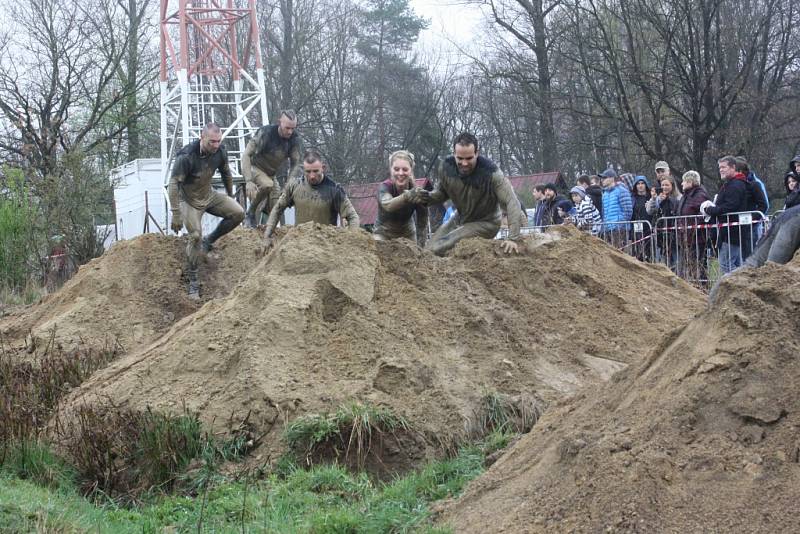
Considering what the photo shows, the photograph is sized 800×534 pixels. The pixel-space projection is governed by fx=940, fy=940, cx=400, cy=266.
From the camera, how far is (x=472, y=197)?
982 centimetres

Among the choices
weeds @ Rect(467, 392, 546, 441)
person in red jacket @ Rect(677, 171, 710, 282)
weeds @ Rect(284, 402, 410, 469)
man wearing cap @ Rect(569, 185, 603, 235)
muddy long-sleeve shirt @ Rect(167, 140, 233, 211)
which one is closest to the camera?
weeds @ Rect(284, 402, 410, 469)

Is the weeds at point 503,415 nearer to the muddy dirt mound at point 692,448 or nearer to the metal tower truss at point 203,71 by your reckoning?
the muddy dirt mound at point 692,448

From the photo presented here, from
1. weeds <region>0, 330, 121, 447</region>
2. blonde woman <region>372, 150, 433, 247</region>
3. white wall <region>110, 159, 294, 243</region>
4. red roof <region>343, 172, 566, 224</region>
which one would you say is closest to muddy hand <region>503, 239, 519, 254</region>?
blonde woman <region>372, 150, 433, 247</region>

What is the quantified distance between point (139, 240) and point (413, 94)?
23446 millimetres

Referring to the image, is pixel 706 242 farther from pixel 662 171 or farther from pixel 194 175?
pixel 194 175

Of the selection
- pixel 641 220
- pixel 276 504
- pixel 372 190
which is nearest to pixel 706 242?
pixel 641 220

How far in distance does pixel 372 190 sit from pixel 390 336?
23.4m

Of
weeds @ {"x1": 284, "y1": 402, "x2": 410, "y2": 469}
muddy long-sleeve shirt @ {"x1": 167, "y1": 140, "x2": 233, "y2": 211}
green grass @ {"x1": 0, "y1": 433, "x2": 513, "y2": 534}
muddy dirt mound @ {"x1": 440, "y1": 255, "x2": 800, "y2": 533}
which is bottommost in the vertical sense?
green grass @ {"x1": 0, "y1": 433, "x2": 513, "y2": 534}

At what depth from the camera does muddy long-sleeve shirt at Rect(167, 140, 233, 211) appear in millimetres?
11320

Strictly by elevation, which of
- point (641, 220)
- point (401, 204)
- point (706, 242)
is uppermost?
point (401, 204)

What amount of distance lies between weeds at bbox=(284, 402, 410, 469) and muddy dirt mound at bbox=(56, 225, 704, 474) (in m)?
0.14

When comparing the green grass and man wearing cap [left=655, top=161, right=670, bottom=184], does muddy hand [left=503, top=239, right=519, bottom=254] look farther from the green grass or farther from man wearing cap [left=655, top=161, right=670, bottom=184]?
man wearing cap [left=655, top=161, right=670, bottom=184]

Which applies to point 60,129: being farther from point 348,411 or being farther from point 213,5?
point 348,411

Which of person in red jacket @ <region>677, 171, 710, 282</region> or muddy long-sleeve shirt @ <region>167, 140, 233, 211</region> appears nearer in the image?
muddy long-sleeve shirt @ <region>167, 140, 233, 211</region>
